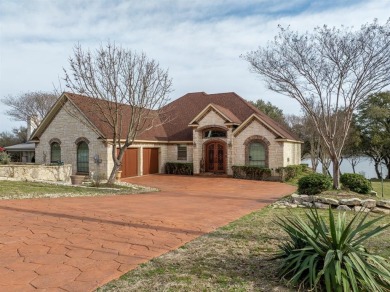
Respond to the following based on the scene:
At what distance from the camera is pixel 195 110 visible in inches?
1175

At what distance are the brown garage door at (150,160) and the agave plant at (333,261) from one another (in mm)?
21714

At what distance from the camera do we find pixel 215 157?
26172 millimetres

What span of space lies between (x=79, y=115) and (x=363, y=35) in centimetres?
1889

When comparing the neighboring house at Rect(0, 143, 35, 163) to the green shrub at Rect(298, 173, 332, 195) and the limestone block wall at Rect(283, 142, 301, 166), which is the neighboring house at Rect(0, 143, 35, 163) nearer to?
the limestone block wall at Rect(283, 142, 301, 166)

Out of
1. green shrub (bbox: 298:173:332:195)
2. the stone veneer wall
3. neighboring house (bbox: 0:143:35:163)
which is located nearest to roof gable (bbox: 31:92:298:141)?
the stone veneer wall

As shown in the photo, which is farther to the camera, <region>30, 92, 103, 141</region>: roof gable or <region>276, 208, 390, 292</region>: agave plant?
<region>30, 92, 103, 141</region>: roof gable

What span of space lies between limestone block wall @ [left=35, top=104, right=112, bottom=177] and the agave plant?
19.0m

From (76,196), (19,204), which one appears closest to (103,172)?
(76,196)

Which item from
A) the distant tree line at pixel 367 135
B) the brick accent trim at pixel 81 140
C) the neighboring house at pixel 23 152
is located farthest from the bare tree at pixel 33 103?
the distant tree line at pixel 367 135

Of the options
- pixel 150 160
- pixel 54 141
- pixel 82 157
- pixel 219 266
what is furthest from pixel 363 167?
pixel 219 266

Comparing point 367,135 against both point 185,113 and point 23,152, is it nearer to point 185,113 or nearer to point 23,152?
point 185,113

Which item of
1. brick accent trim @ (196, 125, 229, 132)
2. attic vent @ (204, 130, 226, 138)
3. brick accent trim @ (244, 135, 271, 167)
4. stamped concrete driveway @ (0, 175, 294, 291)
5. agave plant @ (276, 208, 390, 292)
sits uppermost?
brick accent trim @ (196, 125, 229, 132)

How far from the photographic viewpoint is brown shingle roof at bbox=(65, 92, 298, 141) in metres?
23.2

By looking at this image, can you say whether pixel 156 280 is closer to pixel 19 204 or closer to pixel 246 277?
pixel 246 277
